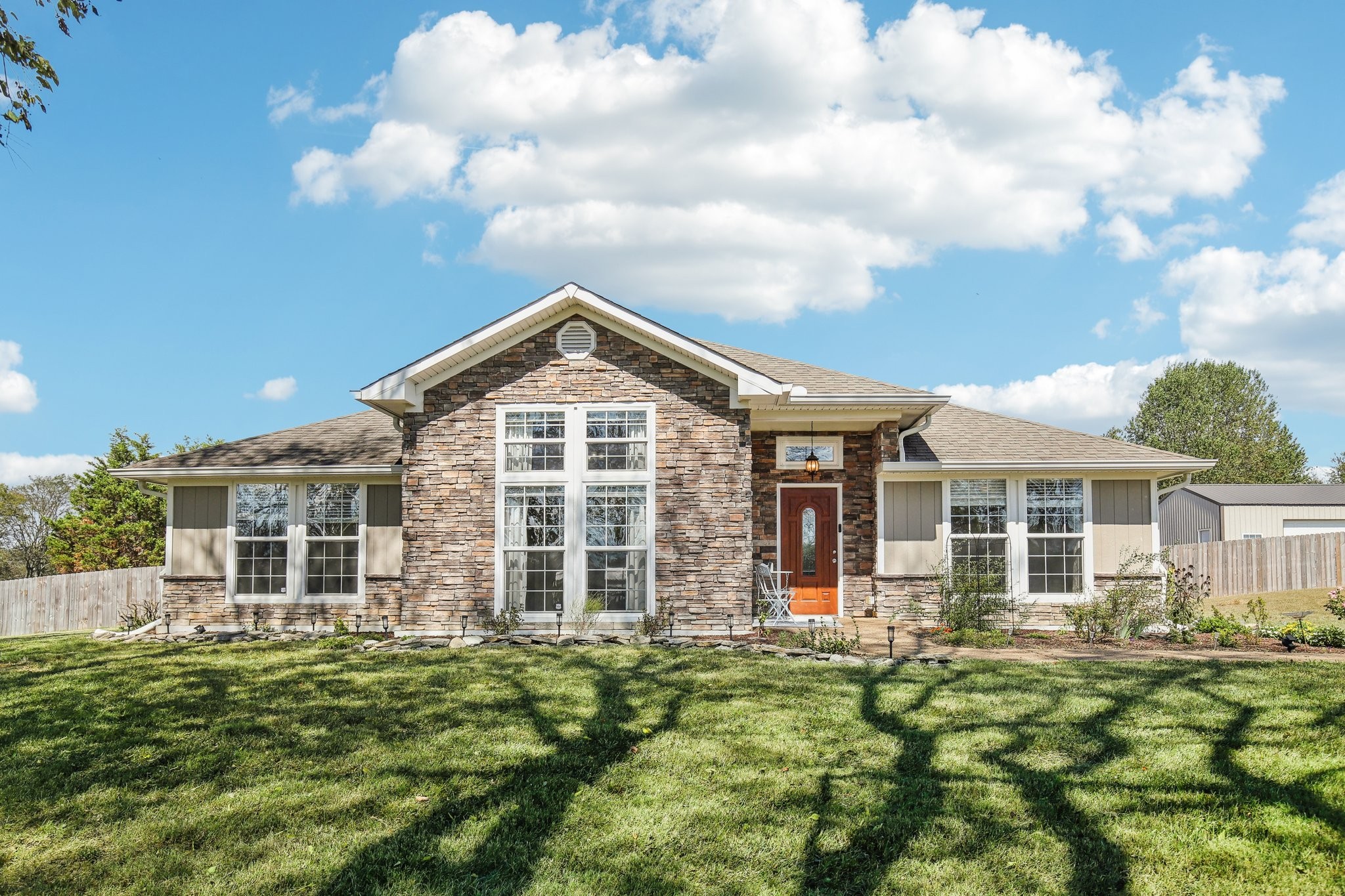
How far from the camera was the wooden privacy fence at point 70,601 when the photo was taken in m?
20.5

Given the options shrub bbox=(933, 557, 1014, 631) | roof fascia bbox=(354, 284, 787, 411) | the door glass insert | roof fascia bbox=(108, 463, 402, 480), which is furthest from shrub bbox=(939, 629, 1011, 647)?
roof fascia bbox=(108, 463, 402, 480)

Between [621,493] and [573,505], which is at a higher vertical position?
[621,493]

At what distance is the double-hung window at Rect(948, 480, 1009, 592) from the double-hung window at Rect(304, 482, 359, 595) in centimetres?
1000

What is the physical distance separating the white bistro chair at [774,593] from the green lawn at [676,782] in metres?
4.41

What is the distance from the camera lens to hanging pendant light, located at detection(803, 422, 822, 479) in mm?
14352

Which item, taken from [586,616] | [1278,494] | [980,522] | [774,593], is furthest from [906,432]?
[1278,494]

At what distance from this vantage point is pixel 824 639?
11219 millimetres

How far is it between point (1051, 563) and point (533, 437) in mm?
8709

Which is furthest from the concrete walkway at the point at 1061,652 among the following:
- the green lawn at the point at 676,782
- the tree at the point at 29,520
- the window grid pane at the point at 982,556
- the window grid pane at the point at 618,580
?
the tree at the point at 29,520

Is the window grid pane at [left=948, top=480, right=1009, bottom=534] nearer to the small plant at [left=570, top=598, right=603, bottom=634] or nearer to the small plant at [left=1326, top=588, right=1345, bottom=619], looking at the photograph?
the small plant at [left=1326, top=588, right=1345, bottom=619]

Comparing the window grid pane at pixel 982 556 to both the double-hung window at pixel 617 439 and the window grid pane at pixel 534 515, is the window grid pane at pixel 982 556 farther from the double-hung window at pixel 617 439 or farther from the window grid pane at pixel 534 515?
the window grid pane at pixel 534 515

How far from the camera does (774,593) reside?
13.8 m

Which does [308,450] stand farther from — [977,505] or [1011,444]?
[1011,444]

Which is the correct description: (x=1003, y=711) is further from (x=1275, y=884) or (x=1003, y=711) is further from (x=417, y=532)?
(x=417, y=532)
